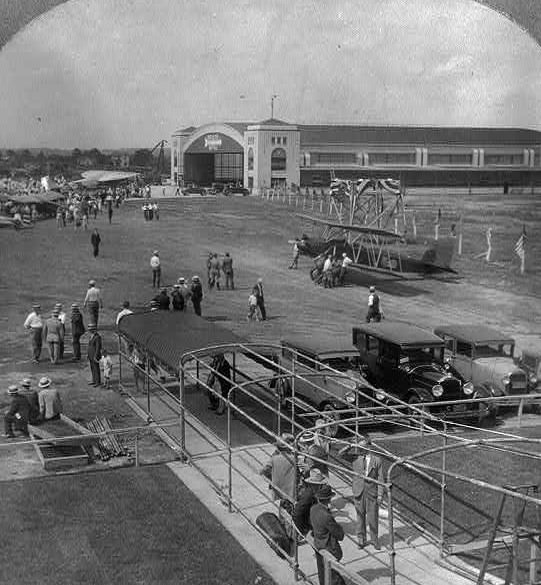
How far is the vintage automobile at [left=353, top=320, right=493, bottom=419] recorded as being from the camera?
15.3 meters

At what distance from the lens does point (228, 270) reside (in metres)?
29.7

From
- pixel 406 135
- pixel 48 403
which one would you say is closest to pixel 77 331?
pixel 48 403

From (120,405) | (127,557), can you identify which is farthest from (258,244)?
(127,557)

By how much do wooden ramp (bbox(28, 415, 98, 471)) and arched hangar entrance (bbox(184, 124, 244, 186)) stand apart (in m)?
44.5

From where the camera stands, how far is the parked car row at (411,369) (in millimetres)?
15258

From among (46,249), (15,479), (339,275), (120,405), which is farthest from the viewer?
(46,249)

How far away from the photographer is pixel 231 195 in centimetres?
6009

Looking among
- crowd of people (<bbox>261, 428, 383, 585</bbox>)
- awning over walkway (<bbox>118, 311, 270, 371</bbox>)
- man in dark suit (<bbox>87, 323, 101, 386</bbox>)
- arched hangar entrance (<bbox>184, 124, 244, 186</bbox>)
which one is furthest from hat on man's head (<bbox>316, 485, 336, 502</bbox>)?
arched hangar entrance (<bbox>184, 124, 244, 186</bbox>)

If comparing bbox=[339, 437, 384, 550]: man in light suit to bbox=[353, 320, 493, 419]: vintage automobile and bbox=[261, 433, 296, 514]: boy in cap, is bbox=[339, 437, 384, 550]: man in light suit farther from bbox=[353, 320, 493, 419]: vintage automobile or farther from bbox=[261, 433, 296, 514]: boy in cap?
bbox=[353, 320, 493, 419]: vintage automobile

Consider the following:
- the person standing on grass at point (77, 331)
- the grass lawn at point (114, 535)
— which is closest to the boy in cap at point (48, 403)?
the grass lawn at point (114, 535)

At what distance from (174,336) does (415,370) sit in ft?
15.2

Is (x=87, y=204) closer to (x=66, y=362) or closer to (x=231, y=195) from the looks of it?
(x=231, y=195)

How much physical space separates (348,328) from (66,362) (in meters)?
8.45

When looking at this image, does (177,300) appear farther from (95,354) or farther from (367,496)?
(367,496)
